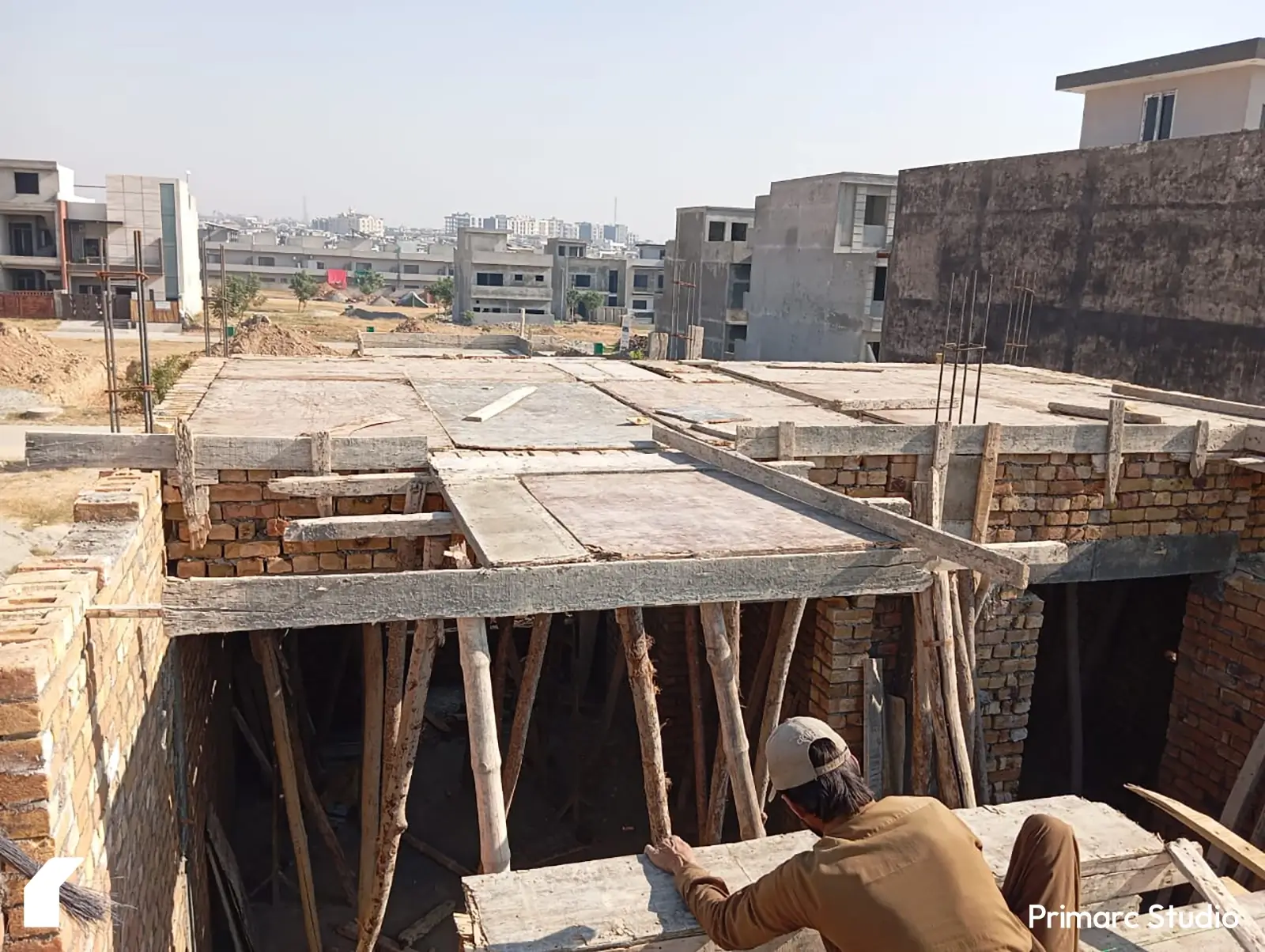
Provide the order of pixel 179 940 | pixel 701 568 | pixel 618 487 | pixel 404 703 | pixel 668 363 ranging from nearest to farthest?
pixel 701 568
pixel 404 703
pixel 179 940
pixel 618 487
pixel 668 363

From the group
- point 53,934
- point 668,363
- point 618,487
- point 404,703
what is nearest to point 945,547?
point 618,487

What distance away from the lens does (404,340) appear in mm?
19391

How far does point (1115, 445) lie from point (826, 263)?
844 inches

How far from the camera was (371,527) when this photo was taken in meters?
4.50

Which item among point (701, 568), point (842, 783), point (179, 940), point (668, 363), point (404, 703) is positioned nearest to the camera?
point (842, 783)

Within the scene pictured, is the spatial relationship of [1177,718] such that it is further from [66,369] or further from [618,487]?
[66,369]

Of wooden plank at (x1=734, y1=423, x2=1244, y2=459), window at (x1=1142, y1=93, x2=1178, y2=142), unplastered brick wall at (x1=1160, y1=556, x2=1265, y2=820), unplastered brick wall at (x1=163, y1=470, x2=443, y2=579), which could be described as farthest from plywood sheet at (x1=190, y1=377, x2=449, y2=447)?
window at (x1=1142, y1=93, x2=1178, y2=142)

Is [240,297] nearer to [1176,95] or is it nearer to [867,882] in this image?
A: [1176,95]

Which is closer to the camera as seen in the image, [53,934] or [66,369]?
[53,934]

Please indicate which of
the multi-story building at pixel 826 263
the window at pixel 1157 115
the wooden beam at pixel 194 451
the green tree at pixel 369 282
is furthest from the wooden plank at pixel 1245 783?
the green tree at pixel 369 282

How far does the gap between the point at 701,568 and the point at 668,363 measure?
22.5ft

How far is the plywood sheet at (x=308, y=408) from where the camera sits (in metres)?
5.66

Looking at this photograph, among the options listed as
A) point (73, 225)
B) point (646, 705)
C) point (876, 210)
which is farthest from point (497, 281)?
point (646, 705)

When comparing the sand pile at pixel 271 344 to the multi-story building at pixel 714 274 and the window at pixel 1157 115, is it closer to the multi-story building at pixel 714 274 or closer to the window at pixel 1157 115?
the multi-story building at pixel 714 274
